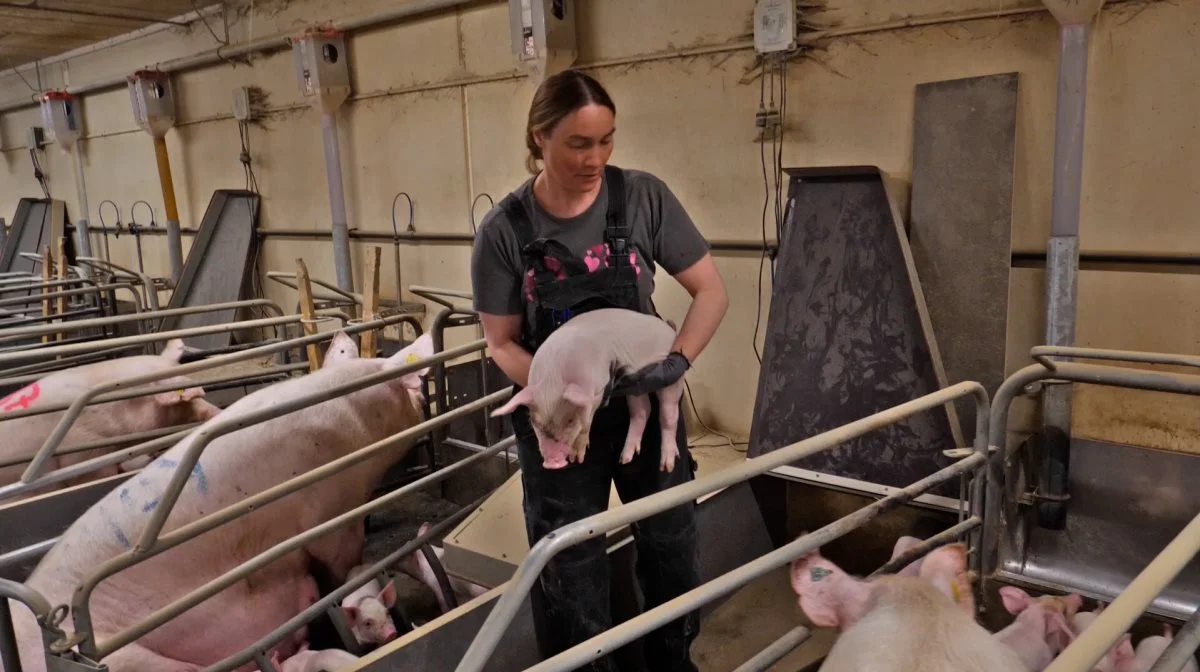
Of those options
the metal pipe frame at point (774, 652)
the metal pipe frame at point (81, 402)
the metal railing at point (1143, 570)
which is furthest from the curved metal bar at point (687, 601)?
the metal pipe frame at point (81, 402)

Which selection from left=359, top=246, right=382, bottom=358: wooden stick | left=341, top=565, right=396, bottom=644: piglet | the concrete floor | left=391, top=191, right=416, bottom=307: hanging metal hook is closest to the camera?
left=341, top=565, right=396, bottom=644: piglet

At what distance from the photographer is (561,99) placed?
5.15 feet

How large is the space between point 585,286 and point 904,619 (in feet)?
2.75

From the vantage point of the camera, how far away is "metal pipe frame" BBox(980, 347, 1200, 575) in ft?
6.42

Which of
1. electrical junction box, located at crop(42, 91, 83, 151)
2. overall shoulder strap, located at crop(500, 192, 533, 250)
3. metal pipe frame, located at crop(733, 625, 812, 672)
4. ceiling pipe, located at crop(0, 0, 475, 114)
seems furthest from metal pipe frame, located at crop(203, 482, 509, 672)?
electrical junction box, located at crop(42, 91, 83, 151)

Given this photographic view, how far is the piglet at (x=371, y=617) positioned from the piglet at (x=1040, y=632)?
5.88 ft

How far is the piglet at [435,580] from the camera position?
2758 mm

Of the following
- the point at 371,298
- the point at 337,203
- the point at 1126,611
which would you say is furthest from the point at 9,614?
the point at 337,203

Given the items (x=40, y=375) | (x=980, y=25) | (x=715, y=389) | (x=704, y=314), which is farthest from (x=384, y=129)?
(x=704, y=314)

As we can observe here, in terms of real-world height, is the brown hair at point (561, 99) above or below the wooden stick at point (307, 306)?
above

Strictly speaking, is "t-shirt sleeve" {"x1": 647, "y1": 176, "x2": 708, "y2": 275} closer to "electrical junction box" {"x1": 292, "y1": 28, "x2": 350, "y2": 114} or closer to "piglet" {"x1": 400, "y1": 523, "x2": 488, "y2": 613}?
"piglet" {"x1": 400, "y1": 523, "x2": 488, "y2": 613}

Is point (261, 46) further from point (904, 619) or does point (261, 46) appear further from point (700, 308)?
point (904, 619)

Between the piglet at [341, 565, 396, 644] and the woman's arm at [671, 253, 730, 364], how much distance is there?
149 centimetres

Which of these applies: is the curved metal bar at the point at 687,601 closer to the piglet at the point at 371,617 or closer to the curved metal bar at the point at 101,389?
the piglet at the point at 371,617
